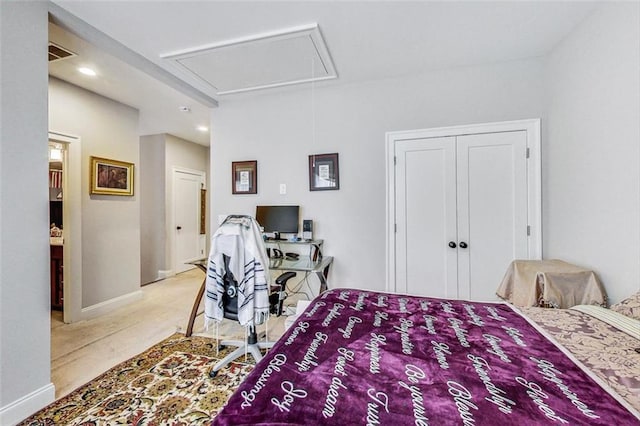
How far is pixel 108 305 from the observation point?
3.37 metres

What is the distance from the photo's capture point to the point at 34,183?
170 centimetres

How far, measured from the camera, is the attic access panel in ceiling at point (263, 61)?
7.20 feet

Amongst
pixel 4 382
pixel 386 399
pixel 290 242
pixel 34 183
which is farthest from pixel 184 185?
pixel 386 399

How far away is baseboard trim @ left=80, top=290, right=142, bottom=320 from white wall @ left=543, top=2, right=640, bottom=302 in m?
4.80

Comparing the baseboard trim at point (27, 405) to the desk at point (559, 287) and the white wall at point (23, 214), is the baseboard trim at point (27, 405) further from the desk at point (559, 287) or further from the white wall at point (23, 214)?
the desk at point (559, 287)

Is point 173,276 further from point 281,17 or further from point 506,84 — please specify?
point 506,84

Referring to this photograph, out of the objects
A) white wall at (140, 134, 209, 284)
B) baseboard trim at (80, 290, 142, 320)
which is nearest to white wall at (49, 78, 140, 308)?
baseboard trim at (80, 290, 142, 320)

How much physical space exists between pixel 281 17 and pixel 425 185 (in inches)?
76.4

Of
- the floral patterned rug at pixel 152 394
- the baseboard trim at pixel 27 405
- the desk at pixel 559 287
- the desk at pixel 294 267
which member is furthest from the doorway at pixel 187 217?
the desk at pixel 559 287

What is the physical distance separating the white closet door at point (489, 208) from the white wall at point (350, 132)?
0.30m

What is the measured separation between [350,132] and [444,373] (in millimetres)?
2521

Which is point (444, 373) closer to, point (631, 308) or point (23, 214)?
point (631, 308)

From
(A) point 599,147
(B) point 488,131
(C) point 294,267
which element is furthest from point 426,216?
(C) point 294,267

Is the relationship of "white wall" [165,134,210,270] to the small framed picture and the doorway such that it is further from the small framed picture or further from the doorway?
the small framed picture
